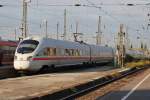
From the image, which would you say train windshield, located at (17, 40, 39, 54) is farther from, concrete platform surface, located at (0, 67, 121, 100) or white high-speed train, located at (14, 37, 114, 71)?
concrete platform surface, located at (0, 67, 121, 100)

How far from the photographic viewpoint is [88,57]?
173 ft

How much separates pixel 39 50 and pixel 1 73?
4195 millimetres

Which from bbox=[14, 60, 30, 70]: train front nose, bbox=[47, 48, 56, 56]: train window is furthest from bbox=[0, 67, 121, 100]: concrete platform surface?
bbox=[47, 48, 56, 56]: train window

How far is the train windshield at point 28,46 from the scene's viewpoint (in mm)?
34125

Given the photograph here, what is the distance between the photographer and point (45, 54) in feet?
117

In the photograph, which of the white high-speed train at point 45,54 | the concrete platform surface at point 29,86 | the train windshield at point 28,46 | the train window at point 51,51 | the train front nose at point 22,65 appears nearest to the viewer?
the concrete platform surface at point 29,86

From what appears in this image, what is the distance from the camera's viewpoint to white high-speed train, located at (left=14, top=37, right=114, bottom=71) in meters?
33.5

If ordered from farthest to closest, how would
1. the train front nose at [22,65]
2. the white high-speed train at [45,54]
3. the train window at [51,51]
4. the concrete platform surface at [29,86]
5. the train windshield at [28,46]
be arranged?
the train window at [51,51] → the train windshield at [28,46] → the white high-speed train at [45,54] → the train front nose at [22,65] → the concrete platform surface at [29,86]

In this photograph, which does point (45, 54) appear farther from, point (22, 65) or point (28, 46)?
point (22, 65)

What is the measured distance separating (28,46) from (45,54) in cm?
178

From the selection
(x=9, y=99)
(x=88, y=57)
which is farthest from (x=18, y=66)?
(x=88, y=57)

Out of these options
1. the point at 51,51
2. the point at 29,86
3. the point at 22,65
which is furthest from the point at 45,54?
the point at 29,86

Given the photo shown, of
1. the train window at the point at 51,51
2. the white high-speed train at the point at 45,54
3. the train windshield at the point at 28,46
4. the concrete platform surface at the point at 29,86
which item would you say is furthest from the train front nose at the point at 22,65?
the concrete platform surface at the point at 29,86

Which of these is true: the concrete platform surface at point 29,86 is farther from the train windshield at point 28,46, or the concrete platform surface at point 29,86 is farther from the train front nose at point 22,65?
the train windshield at point 28,46
